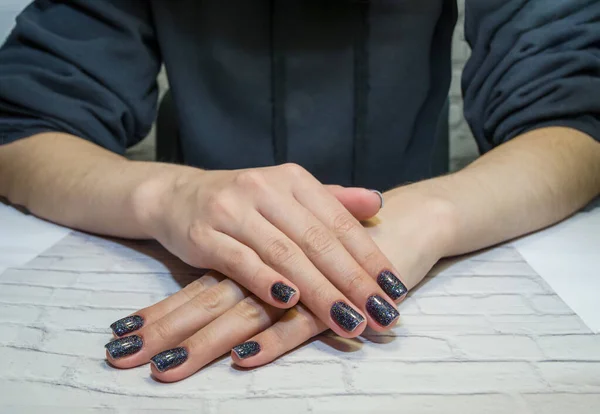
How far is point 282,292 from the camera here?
0.44 m

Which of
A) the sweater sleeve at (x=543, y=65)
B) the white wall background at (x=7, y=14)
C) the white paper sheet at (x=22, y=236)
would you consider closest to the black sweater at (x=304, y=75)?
the sweater sleeve at (x=543, y=65)

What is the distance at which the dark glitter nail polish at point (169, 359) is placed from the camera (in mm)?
390

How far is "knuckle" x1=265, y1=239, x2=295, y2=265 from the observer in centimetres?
46

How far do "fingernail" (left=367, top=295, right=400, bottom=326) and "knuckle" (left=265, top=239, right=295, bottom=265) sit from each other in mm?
73

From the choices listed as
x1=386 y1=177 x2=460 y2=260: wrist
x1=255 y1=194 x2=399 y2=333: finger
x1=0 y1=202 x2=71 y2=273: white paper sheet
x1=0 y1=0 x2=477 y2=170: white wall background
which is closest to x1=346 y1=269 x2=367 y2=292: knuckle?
x1=255 y1=194 x2=399 y2=333: finger

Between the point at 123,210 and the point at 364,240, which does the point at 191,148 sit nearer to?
the point at 123,210

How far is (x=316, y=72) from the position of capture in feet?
2.79

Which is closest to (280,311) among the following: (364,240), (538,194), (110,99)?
(364,240)

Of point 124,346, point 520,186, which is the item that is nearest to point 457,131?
point 520,186

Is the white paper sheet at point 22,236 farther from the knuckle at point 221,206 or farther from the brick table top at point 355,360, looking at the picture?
the knuckle at point 221,206

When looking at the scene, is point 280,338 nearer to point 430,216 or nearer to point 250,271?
point 250,271

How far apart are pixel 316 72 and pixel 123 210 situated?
382mm

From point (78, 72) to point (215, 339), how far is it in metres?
0.49

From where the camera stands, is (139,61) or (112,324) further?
(139,61)
